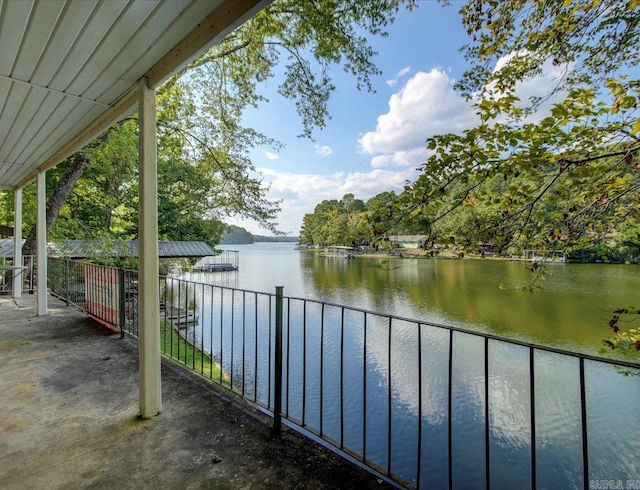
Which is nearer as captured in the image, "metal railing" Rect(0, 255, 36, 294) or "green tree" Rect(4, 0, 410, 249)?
"green tree" Rect(4, 0, 410, 249)

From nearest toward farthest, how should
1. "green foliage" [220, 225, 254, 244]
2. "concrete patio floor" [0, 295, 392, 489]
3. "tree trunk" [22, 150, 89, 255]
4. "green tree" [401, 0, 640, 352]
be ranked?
"concrete patio floor" [0, 295, 392, 489] < "green tree" [401, 0, 640, 352] < "tree trunk" [22, 150, 89, 255] < "green foliage" [220, 225, 254, 244]

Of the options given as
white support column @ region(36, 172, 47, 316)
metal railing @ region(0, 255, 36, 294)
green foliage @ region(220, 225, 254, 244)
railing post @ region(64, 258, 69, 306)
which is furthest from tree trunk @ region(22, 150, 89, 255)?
green foliage @ region(220, 225, 254, 244)

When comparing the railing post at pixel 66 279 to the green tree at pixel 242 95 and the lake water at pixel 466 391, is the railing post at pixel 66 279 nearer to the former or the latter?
the green tree at pixel 242 95

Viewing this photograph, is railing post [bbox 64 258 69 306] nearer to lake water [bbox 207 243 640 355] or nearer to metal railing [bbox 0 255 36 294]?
metal railing [bbox 0 255 36 294]

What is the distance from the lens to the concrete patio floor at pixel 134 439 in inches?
62.1

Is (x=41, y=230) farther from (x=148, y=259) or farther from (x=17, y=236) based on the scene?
(x=148, y=259)

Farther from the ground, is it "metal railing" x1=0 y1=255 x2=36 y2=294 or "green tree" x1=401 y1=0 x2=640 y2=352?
"green tree" x1=401 y1=0 x2=640 y2=352

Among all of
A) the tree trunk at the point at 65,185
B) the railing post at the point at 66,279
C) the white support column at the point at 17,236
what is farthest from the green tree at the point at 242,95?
the railing post at the point at 66,279

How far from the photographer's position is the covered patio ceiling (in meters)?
1.41

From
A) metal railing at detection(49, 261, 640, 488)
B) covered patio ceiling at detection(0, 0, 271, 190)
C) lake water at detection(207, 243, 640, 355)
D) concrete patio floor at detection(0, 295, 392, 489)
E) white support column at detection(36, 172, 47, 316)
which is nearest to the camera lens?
covered patio ceiling at detection(0, 0, 271, 190)

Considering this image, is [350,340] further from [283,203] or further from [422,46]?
[422,46]

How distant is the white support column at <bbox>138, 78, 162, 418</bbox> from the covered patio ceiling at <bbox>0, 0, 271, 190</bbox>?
24cm

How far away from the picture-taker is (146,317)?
212 centimetres

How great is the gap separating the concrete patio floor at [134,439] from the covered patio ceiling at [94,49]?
214 centimetres
